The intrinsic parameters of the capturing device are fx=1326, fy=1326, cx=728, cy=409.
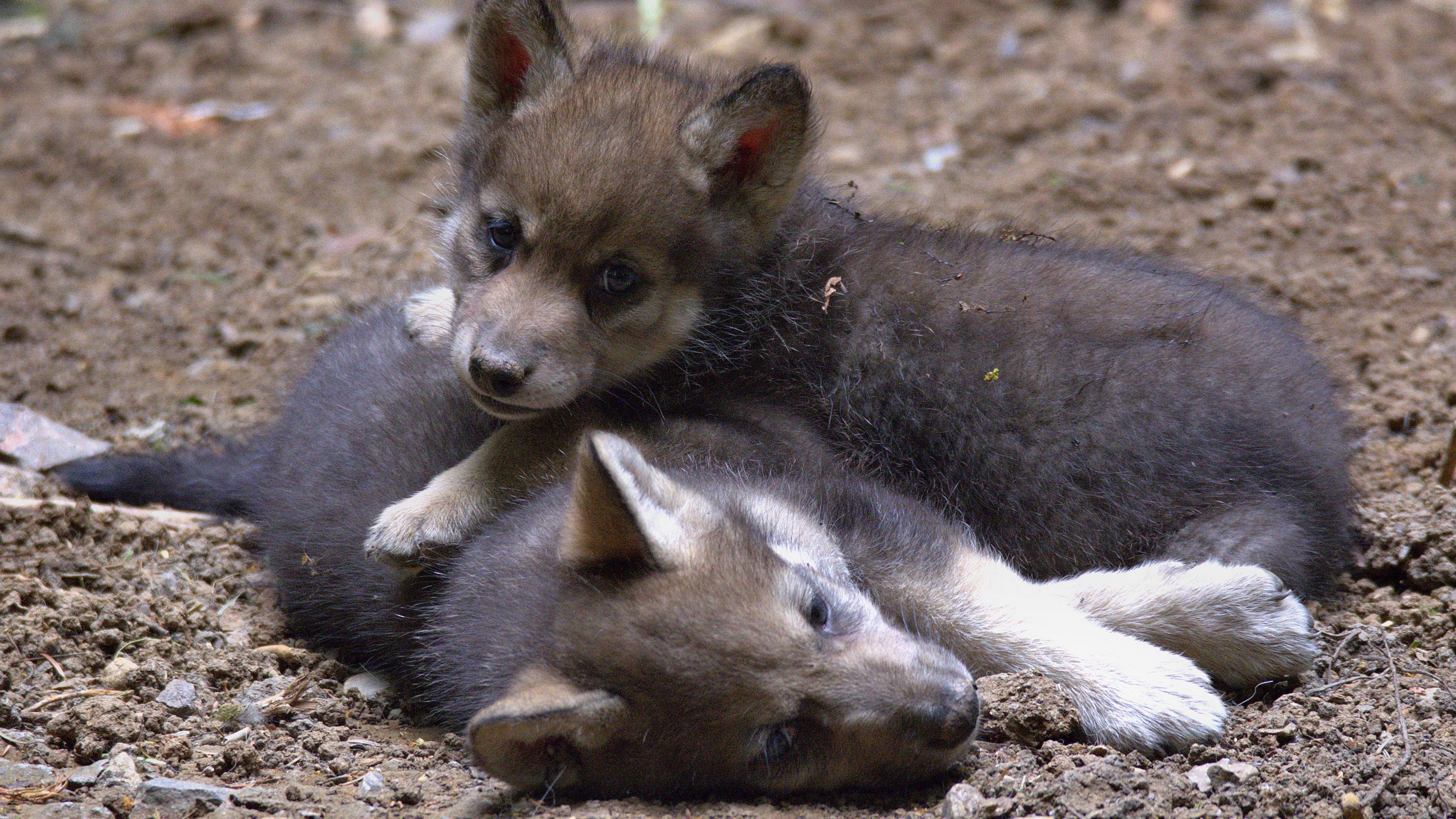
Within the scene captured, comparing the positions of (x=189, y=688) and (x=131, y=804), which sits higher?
(x=131, y=804)

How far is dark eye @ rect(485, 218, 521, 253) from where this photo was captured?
4.09 meters

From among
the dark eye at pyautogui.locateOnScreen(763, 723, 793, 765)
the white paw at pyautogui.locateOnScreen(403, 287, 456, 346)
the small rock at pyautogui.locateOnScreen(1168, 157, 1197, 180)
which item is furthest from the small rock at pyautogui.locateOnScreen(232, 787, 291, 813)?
the small rock at pyautogui.locateOnScreen(1168, 157, 1197, 180)

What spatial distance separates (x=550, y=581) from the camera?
10.9 feet

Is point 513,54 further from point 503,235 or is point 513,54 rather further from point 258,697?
point 258,697

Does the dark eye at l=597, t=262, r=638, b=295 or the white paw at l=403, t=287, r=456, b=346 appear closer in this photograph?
the dark eye at l=597, t=262, r=638, b=295

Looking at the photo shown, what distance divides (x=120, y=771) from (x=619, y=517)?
59.0 inches

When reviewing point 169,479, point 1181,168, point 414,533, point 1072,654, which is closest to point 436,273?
point 169,479

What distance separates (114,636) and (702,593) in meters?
2.04

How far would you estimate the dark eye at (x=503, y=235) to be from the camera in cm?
409

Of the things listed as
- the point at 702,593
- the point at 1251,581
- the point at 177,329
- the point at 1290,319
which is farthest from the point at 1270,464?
the point at 177,329

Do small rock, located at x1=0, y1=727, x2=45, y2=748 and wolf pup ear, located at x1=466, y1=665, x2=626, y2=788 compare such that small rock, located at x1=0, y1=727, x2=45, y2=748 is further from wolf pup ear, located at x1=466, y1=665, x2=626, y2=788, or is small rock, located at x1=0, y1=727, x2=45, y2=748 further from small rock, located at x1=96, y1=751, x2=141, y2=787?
wolf pup ear, located at x1=466, y1=665, x2=626, y2=788

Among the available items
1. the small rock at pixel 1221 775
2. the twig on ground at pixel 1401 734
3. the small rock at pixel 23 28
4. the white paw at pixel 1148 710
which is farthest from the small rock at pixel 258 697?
the small rock at pixel 23 28

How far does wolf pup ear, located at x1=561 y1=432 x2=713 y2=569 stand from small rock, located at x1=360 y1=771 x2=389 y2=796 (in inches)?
29.7

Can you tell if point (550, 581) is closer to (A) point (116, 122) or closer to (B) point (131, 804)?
(B) point (131, 804)
